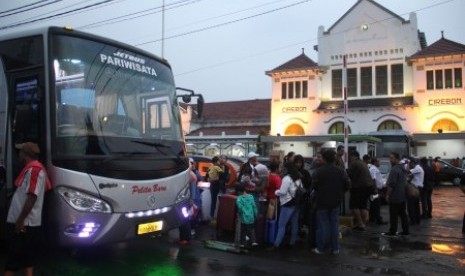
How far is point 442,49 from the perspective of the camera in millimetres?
33500

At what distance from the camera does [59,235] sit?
20.4 ft

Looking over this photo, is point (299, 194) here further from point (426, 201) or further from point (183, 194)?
point (426, 201)

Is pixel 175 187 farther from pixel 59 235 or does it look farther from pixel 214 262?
pixel 59 235

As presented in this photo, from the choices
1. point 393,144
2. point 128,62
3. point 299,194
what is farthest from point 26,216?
point 393,144

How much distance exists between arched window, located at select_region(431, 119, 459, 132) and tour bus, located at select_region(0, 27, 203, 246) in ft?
97.1

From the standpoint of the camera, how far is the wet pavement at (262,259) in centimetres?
728

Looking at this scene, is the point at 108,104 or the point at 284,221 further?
the point at 284,221

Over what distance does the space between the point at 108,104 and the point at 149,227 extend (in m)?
1.88

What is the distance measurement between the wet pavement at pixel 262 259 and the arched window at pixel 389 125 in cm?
2521

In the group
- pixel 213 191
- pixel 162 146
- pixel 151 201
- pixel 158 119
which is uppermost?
pixel 158 119

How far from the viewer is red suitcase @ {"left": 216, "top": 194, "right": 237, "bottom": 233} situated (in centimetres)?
994

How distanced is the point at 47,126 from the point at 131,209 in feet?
5.23

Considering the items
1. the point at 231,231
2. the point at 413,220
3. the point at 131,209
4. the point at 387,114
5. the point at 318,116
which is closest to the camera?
the point at 131,209

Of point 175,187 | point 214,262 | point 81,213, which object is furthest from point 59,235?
point 214,262
